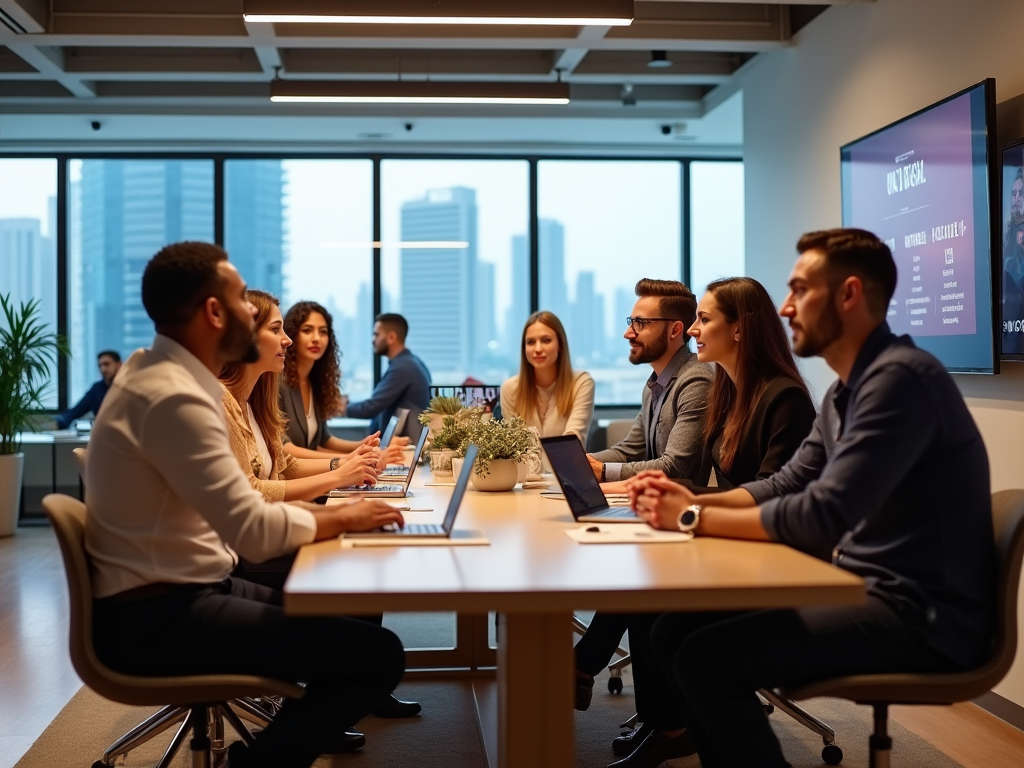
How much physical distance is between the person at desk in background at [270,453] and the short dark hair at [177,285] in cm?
39

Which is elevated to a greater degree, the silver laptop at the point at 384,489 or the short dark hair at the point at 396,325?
the short dark hair at the point at 396,325

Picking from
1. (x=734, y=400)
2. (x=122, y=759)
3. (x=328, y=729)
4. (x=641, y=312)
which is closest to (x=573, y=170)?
(x=641, y=312)

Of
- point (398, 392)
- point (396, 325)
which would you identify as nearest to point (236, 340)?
point (398, 392)

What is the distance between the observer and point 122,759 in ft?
9.80

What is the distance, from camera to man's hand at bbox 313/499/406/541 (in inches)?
83.7

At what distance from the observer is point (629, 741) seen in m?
3.08

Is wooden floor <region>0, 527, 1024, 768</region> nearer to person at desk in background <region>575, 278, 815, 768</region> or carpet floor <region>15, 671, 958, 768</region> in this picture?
carpet floor <region>15, 671, 958, 768</region>

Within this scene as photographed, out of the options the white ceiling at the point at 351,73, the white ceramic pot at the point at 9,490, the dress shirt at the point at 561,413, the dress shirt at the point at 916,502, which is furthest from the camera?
the white ceramic pot at the point at 9,490

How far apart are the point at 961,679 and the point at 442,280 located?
7445 mm

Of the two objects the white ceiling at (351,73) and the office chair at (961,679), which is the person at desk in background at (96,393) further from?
the office chair at (961,679)

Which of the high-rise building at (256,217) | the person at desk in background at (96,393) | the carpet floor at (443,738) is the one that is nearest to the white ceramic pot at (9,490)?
the person at desk in background at (96,393)

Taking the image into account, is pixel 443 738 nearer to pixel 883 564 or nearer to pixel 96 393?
pixel 883 564

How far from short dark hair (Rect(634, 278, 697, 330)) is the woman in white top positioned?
944 millimetres

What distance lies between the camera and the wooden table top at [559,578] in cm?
163
